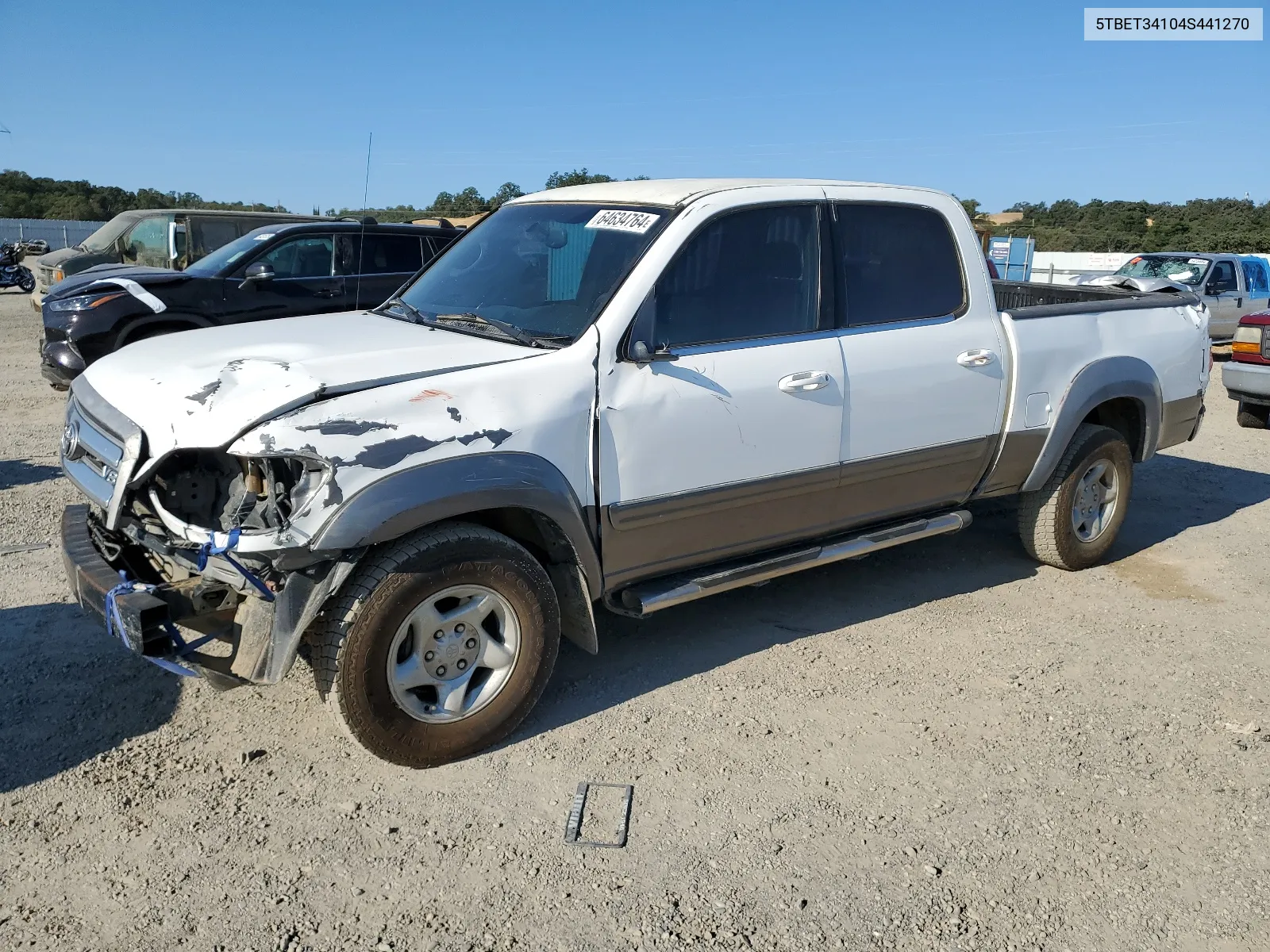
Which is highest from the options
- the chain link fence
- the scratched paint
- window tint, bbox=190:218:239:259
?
the chain link fence

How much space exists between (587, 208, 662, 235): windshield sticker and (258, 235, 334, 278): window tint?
258 inches

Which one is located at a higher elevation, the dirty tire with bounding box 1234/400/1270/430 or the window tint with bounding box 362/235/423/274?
the window tint with bounding box 362/235/423/274

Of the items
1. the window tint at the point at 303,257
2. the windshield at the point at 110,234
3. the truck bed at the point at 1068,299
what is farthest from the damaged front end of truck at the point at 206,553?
the windshield at the point at 110,234

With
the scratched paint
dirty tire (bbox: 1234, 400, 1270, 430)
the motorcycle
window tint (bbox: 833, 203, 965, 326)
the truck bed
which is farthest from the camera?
the motorcycle

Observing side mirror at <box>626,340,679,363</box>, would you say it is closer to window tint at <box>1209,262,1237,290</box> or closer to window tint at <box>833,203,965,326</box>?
window tint at <box>833,203,965,326</box>

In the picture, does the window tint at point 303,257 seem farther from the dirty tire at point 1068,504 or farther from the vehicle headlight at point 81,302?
the dirty tire at point 1068,504

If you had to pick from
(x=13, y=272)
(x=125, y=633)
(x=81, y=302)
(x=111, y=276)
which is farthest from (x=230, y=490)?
(x=13, y=272)

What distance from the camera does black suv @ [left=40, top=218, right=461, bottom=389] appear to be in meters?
8.64

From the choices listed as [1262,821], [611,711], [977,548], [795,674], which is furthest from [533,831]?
[977,548]

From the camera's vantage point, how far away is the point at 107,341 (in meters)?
8.77

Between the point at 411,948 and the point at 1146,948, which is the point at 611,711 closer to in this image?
the point at 411,948

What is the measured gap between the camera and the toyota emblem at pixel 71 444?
3729 millimetres

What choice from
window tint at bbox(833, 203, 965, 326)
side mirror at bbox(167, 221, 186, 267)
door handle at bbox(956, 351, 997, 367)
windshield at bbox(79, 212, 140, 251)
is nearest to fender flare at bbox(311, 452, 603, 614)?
window tint at bbox(833, 203, 965, 326)

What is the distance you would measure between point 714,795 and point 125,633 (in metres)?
1.97
